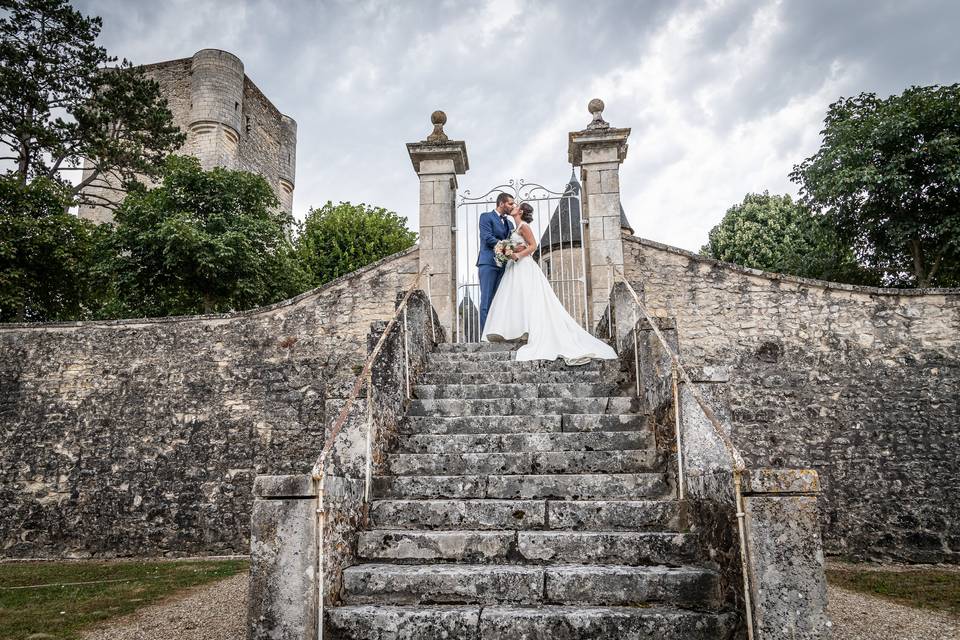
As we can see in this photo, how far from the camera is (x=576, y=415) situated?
4922 mm

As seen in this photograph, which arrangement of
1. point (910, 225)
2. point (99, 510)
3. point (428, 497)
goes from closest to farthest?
point (428, 497) → point (99, 510) → point (910, 225)

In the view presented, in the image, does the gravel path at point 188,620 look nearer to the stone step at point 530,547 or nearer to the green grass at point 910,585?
the stone step at point 530,547

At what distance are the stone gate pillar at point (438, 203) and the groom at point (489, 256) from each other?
3.77 ft

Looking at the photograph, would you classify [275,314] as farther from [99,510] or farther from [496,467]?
[496,467]

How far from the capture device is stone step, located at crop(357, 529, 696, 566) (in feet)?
11.6

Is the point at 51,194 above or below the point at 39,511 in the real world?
above

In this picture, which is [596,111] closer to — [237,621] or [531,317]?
[531,317]

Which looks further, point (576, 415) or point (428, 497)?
point (576, 415)

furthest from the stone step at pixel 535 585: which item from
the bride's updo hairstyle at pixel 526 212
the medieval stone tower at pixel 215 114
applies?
the medieval stone tower at pixel 215 114

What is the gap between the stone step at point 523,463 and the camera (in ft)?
14.4

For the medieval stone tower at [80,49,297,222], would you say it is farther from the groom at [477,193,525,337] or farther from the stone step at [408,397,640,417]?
the stone step at [408,397,640,417]

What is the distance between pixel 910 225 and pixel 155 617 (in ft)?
46.0

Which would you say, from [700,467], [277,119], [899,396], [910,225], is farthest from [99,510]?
[277,119]

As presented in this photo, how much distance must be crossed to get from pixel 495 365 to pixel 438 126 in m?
4.58
